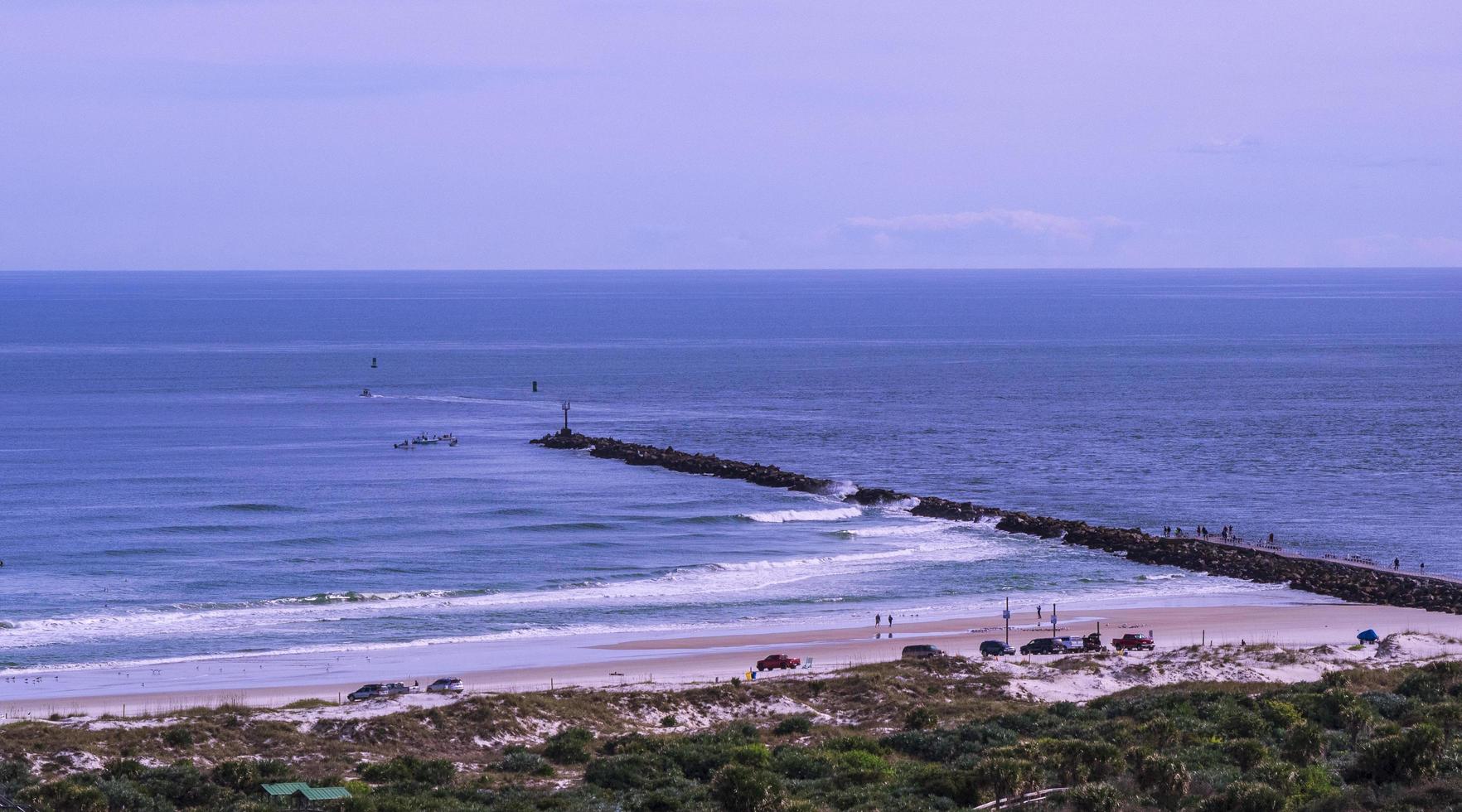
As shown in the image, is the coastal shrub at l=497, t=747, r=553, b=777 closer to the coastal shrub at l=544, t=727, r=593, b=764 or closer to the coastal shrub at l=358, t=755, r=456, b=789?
the coastal shrub at l=544, t=727, r=593, b=764

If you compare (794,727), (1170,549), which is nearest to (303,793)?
(794,727)

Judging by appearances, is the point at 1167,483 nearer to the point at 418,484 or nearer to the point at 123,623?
the point at 418,484

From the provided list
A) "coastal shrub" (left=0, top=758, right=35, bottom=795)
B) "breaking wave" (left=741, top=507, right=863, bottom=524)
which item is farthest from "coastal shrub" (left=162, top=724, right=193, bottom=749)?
"breaking wave" (left=741, top=507, right=863, bottom=524)

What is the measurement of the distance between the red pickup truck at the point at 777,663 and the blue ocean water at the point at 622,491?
7.54 m

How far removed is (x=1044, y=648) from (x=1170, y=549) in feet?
63.4

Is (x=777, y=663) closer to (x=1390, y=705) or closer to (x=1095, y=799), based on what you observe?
(x=1390, y=705)

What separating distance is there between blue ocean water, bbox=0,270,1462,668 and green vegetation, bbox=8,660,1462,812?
14889mm

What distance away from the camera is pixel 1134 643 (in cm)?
4450

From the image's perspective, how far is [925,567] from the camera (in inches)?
2315

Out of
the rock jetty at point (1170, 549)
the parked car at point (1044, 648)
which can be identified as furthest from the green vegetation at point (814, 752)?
the rock jetty at point (1170, 549)

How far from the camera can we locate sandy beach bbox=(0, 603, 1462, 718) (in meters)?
39.1

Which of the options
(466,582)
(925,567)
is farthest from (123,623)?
(925,567)

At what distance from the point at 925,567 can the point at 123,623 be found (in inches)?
1149

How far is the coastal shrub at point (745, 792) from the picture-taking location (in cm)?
2319
